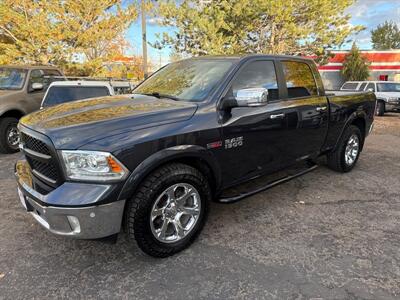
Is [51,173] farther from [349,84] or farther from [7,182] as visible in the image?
[349,84]

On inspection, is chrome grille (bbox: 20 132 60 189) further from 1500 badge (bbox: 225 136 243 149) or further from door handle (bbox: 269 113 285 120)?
door handle (bbox: 269 113 285 120)

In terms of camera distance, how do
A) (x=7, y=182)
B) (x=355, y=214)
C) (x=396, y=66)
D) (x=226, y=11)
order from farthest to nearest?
1. (x=396, y=66)
2. (x=226, y=11)
3. (x=7, y=182)
4. (x=355, y=214)

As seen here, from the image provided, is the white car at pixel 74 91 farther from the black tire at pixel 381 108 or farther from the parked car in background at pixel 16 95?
the black tire at pixel 381 108

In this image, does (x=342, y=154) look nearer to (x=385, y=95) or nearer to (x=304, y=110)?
(x=304, y=110)

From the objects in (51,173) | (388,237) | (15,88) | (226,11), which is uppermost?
(226,11)

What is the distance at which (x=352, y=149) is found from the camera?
5641 mm

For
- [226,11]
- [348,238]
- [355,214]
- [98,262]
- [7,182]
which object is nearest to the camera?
[98,262]

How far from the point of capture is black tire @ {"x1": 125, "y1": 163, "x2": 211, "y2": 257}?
8.86 ft

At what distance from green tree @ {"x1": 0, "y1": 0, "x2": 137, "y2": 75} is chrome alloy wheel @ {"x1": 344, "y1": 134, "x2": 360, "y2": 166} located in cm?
1267

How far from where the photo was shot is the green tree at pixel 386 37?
59.2m

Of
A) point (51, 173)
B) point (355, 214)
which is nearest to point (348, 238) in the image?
point (355, 214)

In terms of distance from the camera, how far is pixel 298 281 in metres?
2.70

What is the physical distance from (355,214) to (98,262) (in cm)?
303

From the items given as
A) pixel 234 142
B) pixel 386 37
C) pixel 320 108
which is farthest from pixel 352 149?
pixel 386 37
